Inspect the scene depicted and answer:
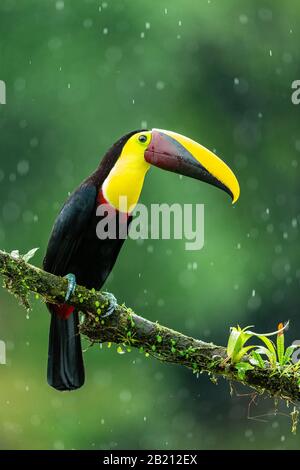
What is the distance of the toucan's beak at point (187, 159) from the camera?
496 centimetres

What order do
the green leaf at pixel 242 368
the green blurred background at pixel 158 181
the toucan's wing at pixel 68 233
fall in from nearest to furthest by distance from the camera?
the green leaf at pixel 242 368
the toucan's wing at pixel 68 233
the green blurred background at pixel 158 181

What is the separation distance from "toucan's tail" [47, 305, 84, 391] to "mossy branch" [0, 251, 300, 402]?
23.8 inches

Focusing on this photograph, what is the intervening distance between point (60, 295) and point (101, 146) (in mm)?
7025

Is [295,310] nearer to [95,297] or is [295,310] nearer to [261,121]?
[261,121]

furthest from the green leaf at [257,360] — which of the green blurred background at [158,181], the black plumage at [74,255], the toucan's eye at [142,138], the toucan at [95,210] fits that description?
the green blurred background at [158,181]

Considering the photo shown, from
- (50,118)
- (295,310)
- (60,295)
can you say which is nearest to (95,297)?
(60,295)

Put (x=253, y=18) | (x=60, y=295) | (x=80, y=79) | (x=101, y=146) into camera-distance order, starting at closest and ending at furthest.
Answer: (x=60, y=295) → (x=101, y=146) → (x=80, y=79) → (x=253, y=18)

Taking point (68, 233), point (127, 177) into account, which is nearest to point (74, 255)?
point (68, 233)

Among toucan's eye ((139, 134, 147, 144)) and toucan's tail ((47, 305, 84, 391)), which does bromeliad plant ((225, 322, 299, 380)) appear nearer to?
toucan's tail ((47, 305, 84, 391))

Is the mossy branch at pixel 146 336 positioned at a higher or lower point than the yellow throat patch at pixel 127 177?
lower

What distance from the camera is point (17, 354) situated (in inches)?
449

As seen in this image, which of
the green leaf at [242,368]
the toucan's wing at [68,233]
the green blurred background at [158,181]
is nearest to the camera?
the green leaf at [242,368]

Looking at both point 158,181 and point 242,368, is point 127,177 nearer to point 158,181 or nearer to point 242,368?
point 242,368

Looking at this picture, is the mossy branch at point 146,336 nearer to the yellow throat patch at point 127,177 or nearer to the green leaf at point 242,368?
the green leaf at point 242,368
